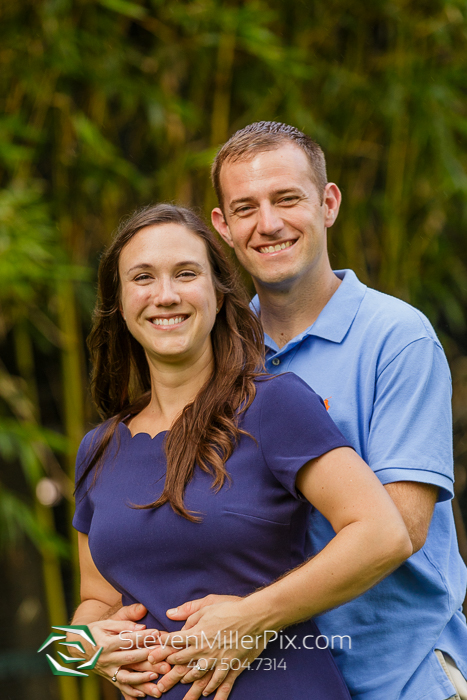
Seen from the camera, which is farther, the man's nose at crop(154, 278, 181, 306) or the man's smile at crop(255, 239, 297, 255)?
the man's smile at crop(255, 239, 297, 255)

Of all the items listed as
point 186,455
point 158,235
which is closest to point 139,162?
point 158,235

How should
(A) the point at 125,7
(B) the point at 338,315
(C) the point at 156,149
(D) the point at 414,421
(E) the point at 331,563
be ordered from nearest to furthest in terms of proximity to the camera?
(E) the point at 331,563, (D) the point at 414,421, (B) the point at 338,315, (A) the point at 125,7, (C) the point at 156,149

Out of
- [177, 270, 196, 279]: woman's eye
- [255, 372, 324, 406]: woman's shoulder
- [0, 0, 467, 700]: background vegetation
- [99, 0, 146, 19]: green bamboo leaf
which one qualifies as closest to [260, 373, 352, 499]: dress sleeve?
[255, 372, 324, 406]: woman's shoulder

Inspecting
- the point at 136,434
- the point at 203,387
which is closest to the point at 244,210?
the point at 203,387

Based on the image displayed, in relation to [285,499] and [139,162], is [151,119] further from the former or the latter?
[285,499]

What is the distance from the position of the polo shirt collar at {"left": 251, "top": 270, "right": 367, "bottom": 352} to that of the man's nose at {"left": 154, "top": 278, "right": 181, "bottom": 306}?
0.33 m

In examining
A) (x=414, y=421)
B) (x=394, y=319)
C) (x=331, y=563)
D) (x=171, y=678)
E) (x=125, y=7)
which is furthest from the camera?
(x=125, y=7)

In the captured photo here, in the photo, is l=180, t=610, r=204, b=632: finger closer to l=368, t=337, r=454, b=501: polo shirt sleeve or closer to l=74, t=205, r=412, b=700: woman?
l=74, t=205, r=412, b=700: woman

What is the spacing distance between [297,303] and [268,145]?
352 mm

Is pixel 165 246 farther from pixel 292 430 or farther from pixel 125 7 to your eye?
pixel 125 7

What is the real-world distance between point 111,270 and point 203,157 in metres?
1.35

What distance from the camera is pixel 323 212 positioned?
5.74 feet

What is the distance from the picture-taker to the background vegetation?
9.38 feet

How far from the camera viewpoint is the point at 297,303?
67.0 inches
